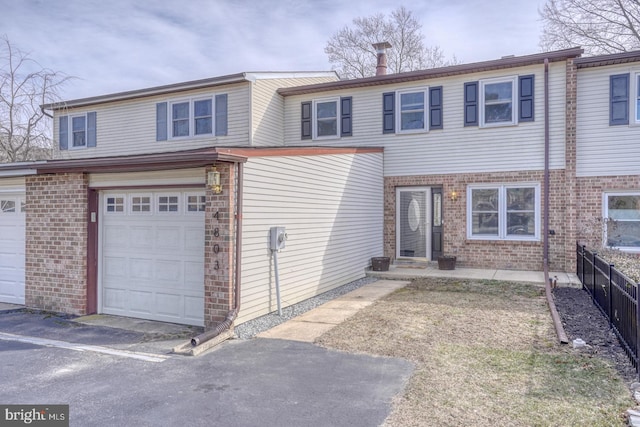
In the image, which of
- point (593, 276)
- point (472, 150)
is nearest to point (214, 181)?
point (593, 276)

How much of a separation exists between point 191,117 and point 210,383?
10692 mm

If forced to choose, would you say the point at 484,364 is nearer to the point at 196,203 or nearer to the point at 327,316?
the point at 327,316

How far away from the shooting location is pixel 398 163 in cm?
1251

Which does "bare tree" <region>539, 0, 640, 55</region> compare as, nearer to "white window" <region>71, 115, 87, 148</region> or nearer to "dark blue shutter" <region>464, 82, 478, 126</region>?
"dark blue shutter" <region>464, 82, 478, 126</region>

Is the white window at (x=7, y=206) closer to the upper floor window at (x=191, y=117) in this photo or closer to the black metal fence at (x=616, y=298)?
the upper floor window at (x=191, y=117)

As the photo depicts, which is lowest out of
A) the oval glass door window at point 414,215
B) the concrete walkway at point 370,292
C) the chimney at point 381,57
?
the concrete walkway at point 370,292

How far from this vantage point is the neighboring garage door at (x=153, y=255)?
693cm

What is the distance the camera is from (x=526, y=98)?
11.1 metres

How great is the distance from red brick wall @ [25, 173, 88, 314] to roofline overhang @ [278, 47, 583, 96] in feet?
24.8

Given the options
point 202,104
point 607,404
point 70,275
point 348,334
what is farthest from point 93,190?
point 607,404

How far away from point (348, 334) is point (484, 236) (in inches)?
267

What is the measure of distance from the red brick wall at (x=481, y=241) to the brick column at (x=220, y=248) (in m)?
7.08

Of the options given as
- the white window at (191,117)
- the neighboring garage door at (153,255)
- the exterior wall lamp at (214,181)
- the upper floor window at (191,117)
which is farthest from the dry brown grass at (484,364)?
the white window at (191,117)

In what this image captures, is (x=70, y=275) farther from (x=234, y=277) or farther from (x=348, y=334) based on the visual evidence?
(x=348, y=334)
